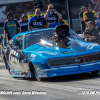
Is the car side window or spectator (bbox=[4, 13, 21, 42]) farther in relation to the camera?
spectator (bbox=[4, 13, 21, 42])

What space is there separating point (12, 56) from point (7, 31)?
367cm

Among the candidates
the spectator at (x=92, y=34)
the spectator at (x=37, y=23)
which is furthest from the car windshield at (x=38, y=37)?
the spectator at (x=37, y=23)

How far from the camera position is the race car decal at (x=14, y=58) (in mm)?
7610

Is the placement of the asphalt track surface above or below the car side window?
below

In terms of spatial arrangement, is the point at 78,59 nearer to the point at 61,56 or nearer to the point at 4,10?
the point at 61,56

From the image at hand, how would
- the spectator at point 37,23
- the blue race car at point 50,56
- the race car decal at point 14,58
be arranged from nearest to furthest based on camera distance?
the blue race car at point 50,56
the race car decal at point 14,58
the spectator at point 37,23

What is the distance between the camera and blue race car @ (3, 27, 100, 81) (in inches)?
259

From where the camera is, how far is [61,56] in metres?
6.57

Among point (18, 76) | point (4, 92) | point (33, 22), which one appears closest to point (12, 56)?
point (18, 76)

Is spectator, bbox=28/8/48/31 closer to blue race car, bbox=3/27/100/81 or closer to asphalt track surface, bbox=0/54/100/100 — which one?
blue race car, bbox=3/27/100/81

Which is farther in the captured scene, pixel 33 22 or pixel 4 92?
pixel 33 22

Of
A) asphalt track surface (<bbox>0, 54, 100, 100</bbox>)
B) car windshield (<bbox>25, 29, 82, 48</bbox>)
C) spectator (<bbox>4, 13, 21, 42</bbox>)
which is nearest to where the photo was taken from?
asphalt track surface (<bbox>0, 54, 100, 100</bbox>)

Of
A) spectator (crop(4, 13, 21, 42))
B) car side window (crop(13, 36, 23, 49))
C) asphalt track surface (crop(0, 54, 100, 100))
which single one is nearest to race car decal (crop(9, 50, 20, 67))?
car side window (crop(13, 36, 23, 49))

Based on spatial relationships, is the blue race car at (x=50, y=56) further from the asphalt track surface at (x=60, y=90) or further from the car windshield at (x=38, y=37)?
the asphalt track surface at (x=60, y=90)
